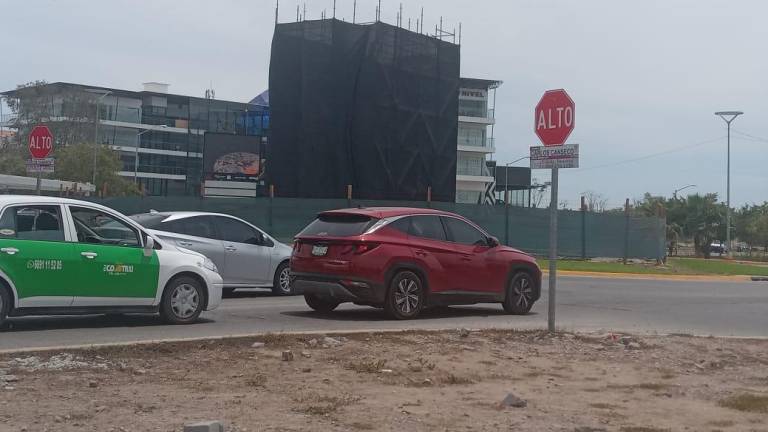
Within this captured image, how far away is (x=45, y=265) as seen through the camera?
32.0ft

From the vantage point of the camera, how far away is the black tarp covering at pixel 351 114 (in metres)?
41.7

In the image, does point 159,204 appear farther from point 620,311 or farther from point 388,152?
point 620,311

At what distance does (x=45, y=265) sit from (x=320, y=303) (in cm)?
469

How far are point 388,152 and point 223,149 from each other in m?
12.9

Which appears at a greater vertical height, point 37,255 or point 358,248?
point 358,248

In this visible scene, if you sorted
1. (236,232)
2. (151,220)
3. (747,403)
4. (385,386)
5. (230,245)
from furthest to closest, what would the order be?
(236,232) → (230,245) → (151,220) → (385,386) → (747,403)

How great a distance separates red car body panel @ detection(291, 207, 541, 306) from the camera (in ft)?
39.9

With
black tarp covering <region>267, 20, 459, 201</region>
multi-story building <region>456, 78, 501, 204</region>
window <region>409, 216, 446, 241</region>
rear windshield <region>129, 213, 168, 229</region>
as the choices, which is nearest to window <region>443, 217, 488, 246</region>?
window <region>409, 216, 446, 241</region>

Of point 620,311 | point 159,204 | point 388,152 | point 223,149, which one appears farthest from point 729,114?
point 620,311

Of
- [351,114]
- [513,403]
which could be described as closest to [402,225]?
[513,403]

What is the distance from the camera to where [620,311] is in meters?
15.7

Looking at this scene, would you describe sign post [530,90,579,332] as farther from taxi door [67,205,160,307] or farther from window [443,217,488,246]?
taxi door [67,205,160,307]

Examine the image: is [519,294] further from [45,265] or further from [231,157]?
[231,157]

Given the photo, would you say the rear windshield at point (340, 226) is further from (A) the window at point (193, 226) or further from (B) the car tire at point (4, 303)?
(B) the car tire at point (4, 303)
